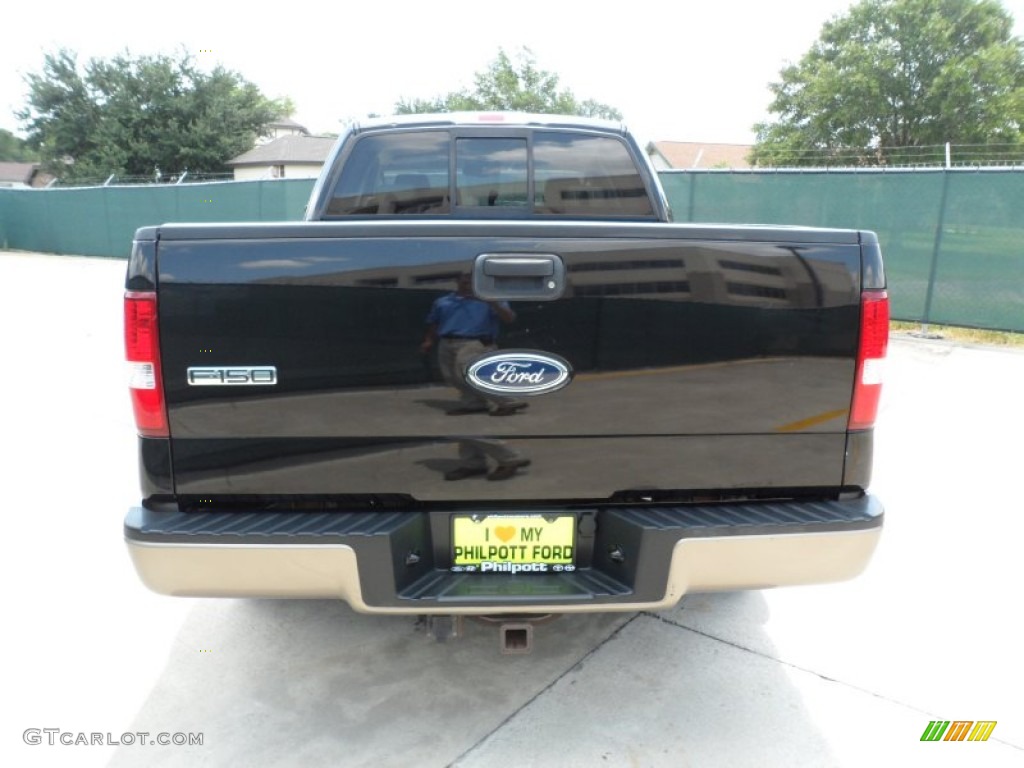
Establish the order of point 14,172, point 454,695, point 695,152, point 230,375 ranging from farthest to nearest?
point 14,172, point 695,152, point 454,695, point 230,375

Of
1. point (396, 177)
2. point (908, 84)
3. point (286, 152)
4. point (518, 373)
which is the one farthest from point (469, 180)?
point (286, 152)

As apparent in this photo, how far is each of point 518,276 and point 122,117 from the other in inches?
1803

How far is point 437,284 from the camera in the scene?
6.79 ft

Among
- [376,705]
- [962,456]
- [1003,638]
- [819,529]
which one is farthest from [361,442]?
[962,456]

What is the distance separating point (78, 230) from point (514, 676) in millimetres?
26829

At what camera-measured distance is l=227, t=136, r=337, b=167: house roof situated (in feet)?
152

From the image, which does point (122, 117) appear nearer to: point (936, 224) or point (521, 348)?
point (936, 224)

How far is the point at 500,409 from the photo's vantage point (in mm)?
2111

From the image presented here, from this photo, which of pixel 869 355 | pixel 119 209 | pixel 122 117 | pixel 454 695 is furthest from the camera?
pixel 122 117

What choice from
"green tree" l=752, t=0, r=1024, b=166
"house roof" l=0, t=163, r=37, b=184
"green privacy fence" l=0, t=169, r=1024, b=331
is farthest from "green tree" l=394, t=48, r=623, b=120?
"house roof" l=0, t=163, r=37, b=184

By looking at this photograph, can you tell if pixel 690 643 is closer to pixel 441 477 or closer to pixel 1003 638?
pixel 1003 638

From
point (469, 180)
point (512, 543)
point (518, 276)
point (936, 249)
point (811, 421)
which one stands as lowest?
point (512, 543)

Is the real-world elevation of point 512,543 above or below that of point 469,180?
below

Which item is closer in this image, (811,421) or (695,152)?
(811,421)
